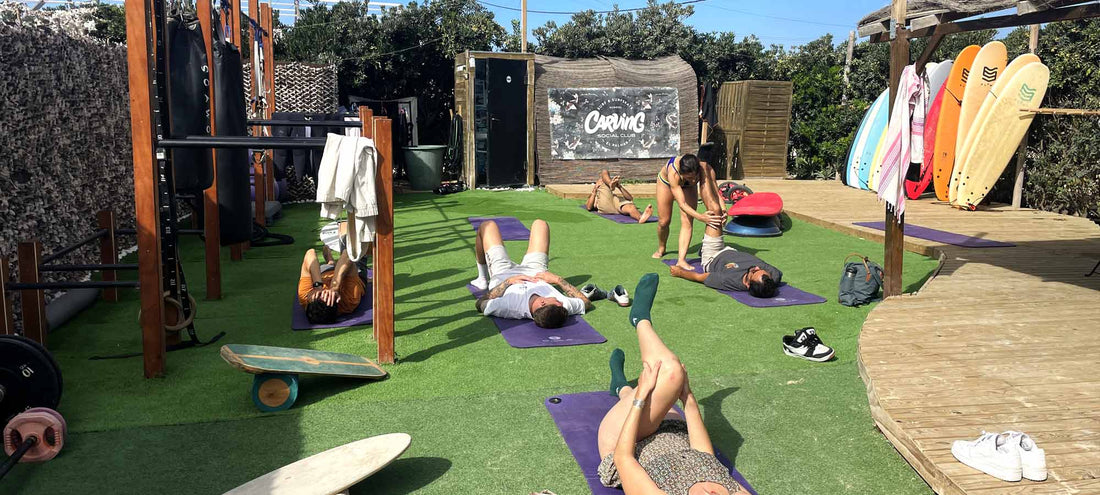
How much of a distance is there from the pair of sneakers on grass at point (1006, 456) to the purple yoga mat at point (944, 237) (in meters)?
4.54

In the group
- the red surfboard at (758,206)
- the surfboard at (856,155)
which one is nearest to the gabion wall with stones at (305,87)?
the red surfboard at (758,206)

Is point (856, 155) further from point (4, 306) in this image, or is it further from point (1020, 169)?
point (4, 306)

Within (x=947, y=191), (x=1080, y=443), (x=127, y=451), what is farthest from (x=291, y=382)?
(x=947, y=191)

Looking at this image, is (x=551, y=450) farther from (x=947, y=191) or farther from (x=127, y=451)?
(x=947, y=191)

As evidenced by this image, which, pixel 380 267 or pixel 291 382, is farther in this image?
pixel 380 267

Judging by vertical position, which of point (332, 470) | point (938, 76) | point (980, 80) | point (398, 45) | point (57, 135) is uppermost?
point (398, 45)

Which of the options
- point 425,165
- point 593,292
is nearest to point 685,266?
point 593,292

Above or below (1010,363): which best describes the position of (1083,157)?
above

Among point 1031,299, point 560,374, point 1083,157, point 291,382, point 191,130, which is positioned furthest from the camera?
point 1083,157

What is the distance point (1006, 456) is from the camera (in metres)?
2.81

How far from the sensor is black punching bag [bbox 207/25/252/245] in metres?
6.04

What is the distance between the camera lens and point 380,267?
14.2 feet

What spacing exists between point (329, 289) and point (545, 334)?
1.49 m

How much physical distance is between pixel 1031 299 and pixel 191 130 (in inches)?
220
